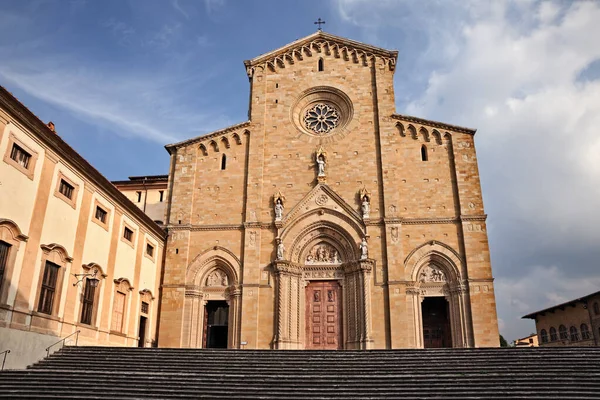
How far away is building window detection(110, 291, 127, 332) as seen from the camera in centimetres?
2203

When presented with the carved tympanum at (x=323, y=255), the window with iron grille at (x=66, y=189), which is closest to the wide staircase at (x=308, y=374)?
the window with iron grille at (x=66, y=189)

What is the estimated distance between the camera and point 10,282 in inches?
617

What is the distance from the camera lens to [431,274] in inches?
989

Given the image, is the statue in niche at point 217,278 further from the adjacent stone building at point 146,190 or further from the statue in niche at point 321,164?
the adjacent stone building at point 146,190

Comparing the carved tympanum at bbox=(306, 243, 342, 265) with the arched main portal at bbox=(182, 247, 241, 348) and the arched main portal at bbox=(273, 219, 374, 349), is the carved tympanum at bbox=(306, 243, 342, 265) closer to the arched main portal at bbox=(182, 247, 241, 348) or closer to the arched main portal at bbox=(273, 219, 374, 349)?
the arched main portal at bbox=(273, 219, 374, 349)

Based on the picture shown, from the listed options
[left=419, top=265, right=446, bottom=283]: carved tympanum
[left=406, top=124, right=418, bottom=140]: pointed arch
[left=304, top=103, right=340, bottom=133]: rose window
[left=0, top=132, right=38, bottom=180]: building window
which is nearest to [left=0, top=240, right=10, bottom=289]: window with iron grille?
[left=0, top=132, right=38, bottom=180]: building window

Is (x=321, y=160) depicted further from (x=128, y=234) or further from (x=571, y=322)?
(x=571, y=322)

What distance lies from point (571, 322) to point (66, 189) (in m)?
35.5

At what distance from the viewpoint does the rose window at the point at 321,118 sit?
29000 mm

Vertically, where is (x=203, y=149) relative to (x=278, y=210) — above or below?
above

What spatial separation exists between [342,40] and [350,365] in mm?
20262

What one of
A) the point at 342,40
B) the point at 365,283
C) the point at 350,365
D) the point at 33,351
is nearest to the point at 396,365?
the point at 350,365

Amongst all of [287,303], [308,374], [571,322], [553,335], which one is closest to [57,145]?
[308,374]

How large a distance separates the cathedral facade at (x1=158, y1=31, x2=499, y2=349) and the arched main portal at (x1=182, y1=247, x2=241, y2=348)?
73mm
